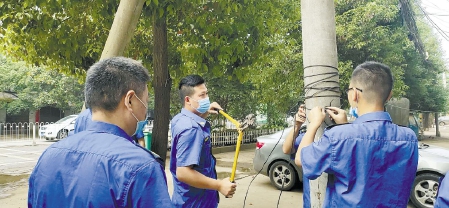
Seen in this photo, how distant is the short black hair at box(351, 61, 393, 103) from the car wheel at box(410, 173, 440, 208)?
4.43 m

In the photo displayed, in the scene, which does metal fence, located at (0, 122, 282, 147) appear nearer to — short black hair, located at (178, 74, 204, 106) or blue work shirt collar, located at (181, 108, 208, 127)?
short black hair, located at (178, 74, 204, 106)

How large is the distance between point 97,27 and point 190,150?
5.59 metres

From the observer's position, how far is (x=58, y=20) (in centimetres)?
603

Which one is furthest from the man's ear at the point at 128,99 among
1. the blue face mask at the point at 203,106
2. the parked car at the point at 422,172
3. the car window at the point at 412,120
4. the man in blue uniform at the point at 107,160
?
the car window at the point at 412,120

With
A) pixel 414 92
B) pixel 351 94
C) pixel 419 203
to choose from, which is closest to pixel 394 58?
pixel 414 92

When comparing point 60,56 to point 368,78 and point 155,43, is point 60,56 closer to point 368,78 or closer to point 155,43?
point 155,43

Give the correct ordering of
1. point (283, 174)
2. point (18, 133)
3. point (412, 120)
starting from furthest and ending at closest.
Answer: point (18, 133), point (412, 120), point (283, 174)

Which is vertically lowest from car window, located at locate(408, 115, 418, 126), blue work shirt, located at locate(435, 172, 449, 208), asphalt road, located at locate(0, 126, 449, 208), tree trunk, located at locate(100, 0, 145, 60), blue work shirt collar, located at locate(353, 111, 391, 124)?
asphalt road, located at locate(0, 126, 449, 208)

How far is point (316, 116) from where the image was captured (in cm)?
209

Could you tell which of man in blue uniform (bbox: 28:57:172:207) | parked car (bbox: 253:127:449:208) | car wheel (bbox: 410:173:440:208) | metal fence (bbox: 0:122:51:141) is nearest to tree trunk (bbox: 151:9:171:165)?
parked car (bbox: 253:127:449:208)

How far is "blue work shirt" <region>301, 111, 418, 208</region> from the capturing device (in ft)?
6.06

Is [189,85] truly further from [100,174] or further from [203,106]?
[100,174]

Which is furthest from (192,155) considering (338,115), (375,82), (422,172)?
(422,172)

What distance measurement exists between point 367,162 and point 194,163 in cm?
105
